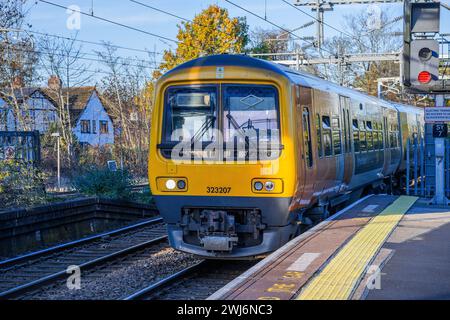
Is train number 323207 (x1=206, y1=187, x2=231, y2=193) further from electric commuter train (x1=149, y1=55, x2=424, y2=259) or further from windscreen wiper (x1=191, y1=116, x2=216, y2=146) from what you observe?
windscreen wiper (x1=191, y1=116, x2=216, y2=146)

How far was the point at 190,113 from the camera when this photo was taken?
31.2 ft

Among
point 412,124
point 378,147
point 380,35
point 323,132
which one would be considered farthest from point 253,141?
point 380,35

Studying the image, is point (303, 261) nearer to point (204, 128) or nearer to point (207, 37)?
point (204, 128)

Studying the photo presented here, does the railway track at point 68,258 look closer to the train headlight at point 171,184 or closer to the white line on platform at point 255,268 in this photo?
the train headlight at point 171,184

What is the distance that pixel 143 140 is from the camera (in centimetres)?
3669

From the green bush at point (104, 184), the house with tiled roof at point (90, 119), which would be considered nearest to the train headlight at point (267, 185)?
the green bush at point (104, 184)

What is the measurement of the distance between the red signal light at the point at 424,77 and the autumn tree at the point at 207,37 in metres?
25.6

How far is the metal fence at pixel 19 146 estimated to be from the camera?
15.6 meters

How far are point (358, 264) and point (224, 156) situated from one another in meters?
2.75

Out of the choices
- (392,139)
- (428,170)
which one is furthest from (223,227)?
(392,139)

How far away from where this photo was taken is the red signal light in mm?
12010

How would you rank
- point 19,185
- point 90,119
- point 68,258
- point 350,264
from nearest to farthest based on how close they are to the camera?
point 350,264, point 68,258, point 19,185, point 90,119

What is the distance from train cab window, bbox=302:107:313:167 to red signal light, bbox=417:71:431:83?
119 inches

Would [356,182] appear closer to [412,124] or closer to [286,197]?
[286,197]
